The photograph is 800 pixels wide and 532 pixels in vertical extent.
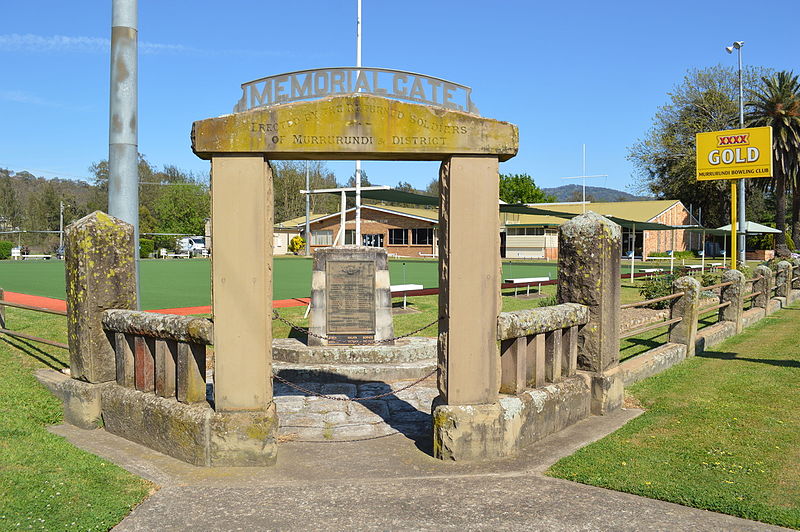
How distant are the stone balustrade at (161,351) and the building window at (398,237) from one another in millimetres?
44858

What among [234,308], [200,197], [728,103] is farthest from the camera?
[200,197]

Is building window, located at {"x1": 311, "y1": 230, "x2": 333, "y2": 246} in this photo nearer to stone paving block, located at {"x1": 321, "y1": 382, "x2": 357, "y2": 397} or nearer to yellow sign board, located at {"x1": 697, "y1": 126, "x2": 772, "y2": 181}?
yellow sign board, located at {"x1": 697, "y1": 126, "x2": 772, "y2": 181}

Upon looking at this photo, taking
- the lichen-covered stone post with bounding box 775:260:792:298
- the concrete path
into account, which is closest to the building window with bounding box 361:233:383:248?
the lichen-covered stone post with bounding box 775:260:792:298

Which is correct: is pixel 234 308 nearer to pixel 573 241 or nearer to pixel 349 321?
pixel 573 241

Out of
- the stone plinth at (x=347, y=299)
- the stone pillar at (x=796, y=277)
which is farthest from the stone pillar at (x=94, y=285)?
the stone pillar at (x=796, y=277)

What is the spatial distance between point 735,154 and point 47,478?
16.6m

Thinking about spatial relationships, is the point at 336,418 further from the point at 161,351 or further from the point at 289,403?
the point at 161,351

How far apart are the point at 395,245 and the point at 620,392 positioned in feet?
146

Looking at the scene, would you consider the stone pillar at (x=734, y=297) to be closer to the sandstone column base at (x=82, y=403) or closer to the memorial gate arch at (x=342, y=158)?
the memorial gate arch at (x=342, y=158)

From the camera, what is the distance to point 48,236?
6669 centimetres

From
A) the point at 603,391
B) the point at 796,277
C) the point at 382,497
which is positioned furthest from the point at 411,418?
the point at 796,277

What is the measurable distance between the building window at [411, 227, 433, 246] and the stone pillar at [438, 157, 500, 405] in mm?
44016

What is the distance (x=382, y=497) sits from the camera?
14.0ft

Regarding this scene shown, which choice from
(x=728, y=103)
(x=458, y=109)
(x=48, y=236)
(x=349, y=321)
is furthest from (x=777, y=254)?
(x=48, y=236)
